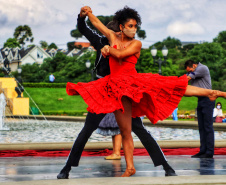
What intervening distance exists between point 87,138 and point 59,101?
131 ft

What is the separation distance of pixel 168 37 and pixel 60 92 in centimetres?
6641

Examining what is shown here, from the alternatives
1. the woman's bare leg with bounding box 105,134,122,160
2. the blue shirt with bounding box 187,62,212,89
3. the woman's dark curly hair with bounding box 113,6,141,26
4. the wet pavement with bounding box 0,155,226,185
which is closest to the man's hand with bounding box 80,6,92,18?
the woman's dark curly hair with bounding box 113,6,141,26

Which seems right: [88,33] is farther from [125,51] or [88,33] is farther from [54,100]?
[54,100]

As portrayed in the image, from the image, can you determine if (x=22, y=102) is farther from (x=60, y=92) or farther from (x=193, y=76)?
(x=193, y=76)

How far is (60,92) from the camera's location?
1897 inches

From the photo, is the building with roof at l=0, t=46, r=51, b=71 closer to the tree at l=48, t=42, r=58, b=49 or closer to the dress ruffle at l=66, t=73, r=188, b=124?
the tree at l=48, t=42, r=58, b=49

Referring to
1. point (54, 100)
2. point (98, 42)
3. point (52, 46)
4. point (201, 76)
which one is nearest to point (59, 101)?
point (54, 100)

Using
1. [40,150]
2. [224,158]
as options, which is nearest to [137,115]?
[224,158]

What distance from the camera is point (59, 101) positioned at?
44.3 m

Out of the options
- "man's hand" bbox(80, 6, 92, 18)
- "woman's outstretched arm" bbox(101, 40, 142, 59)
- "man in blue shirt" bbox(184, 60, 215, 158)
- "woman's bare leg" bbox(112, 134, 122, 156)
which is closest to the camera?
"woman's outstretched arm" bbox(101, 40, 142, 59)

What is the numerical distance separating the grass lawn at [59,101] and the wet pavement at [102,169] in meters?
32.1

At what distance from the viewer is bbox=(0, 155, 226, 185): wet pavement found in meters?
3.88

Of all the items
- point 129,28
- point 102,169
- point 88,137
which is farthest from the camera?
point 102,169

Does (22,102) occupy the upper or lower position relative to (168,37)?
lower
